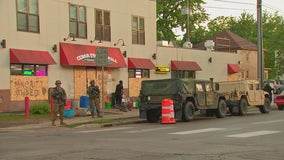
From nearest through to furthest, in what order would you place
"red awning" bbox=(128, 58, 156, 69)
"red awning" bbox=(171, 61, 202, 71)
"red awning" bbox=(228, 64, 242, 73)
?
"red awning" bbox=(128, 58, 156, 69) → "red awning" bbox=(171, 61, 202, 71) → "red awning" bbox=(228, 64, 242, 73)

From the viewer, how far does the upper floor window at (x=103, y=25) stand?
3125cm

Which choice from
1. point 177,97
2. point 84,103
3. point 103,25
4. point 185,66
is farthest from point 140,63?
point 177,97

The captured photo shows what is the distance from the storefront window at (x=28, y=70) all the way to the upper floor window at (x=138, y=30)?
8635 mm

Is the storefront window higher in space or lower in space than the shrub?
higher

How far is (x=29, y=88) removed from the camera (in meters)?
26.5

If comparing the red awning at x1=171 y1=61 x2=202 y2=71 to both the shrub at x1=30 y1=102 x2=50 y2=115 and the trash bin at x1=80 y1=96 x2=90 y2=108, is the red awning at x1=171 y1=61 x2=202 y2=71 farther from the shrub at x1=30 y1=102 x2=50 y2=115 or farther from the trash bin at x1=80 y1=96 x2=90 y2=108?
the shrub at x1=30 y1=102 x2=50 y2=115

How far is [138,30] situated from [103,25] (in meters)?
3.65

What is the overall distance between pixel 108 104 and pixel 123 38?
5108 mm

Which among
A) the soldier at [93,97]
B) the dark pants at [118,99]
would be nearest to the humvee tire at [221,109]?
the soldier at [93,97]

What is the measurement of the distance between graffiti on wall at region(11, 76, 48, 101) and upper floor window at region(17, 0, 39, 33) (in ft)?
8.75

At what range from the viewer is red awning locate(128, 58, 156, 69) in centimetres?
3319

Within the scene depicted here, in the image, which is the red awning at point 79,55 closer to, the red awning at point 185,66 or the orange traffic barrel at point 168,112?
the red awning at point 185,66

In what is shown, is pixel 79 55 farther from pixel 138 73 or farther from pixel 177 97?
pixel 177 97

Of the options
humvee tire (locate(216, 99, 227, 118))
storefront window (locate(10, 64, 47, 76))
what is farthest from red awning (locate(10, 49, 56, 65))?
humvee tire (locate(216, 99, 227, 118))
